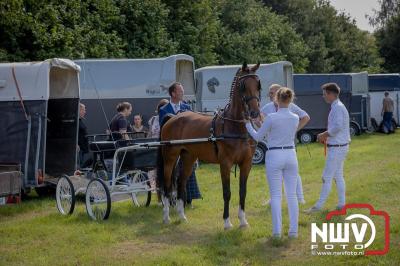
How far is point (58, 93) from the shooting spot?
45.5 ft

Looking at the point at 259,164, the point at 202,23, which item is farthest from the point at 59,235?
the point at 202,23

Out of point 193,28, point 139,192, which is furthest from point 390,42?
point 139,192

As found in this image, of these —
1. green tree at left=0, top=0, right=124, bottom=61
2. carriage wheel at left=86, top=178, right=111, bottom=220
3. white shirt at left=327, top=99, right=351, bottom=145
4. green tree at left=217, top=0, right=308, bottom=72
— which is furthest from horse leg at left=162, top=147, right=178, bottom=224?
green tree at left=217, top=0, right=308, bottom=72

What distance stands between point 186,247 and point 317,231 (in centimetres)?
178

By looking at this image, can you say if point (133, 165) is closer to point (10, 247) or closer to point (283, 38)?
point (10, 247)

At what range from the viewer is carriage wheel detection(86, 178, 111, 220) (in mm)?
10539

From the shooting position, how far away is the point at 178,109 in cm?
1128

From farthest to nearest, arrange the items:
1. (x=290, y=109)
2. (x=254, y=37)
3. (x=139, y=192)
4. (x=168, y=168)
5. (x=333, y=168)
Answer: (x=254, y=37), (x=139, y=192), (x=168, y=168), (x=290, y=109), (x=333, y=168)

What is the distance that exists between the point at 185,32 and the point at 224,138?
1925cm

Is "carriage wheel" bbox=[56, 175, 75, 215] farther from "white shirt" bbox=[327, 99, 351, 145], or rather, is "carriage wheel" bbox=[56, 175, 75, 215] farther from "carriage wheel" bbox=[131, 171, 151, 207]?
"white shirt" bbox=[327, 99, 351, 145]

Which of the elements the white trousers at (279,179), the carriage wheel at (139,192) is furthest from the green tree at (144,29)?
the white trousers at (279,179)

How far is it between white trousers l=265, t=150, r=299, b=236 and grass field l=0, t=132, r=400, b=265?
313 mm

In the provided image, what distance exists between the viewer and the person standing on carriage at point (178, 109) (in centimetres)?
1097

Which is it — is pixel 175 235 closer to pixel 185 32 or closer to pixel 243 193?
pixel 243 193
